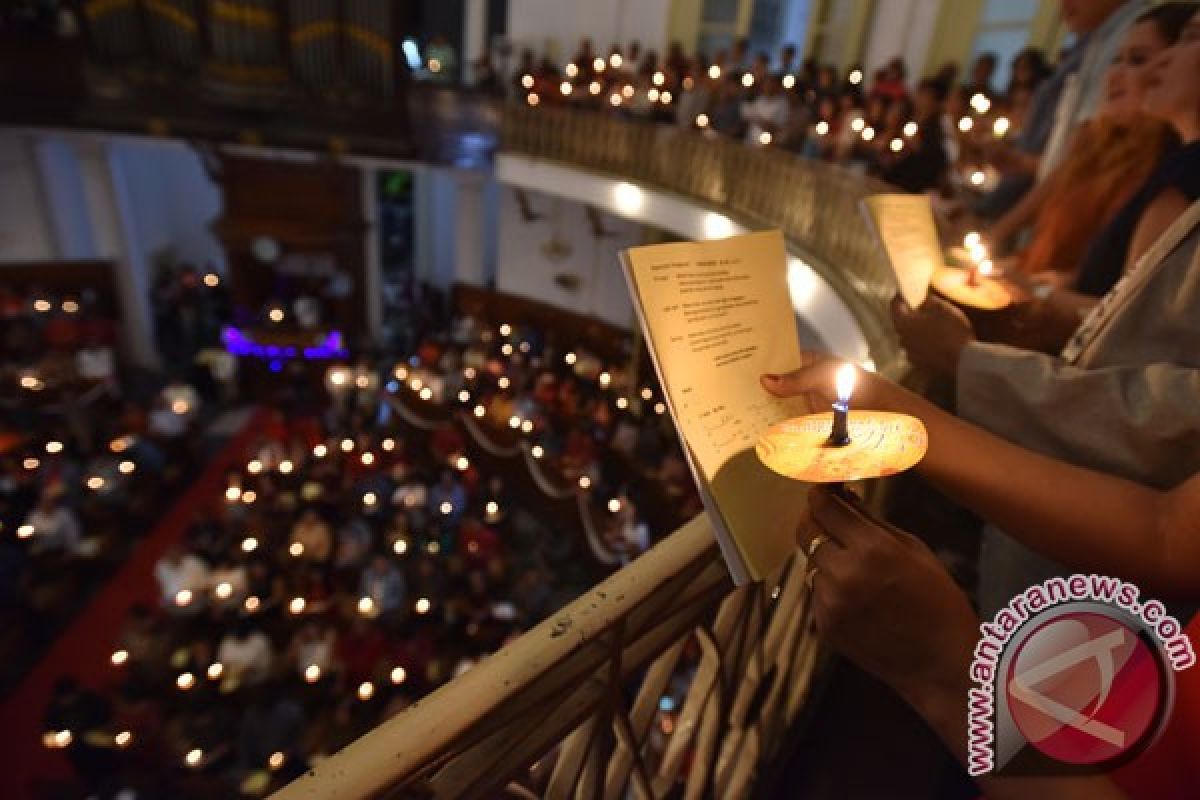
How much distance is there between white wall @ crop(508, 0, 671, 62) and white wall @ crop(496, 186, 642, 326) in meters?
2.71

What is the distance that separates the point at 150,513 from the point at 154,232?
8535 mm

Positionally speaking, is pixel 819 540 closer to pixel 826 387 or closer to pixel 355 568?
pixel 826 387

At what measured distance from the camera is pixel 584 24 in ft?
42.2

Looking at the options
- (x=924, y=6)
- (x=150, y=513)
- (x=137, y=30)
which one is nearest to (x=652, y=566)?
(x=150, y=513)

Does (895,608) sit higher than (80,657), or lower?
higher

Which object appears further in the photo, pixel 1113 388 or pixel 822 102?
pixel 822 102

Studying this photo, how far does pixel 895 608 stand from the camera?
Answer: 902mm

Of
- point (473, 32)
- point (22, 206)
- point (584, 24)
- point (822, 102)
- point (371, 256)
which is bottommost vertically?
point (371, 256)

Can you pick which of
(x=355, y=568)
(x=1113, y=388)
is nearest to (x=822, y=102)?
(x=355, y=568)

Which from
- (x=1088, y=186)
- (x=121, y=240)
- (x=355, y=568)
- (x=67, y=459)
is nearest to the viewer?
(x=1088, y=186)
